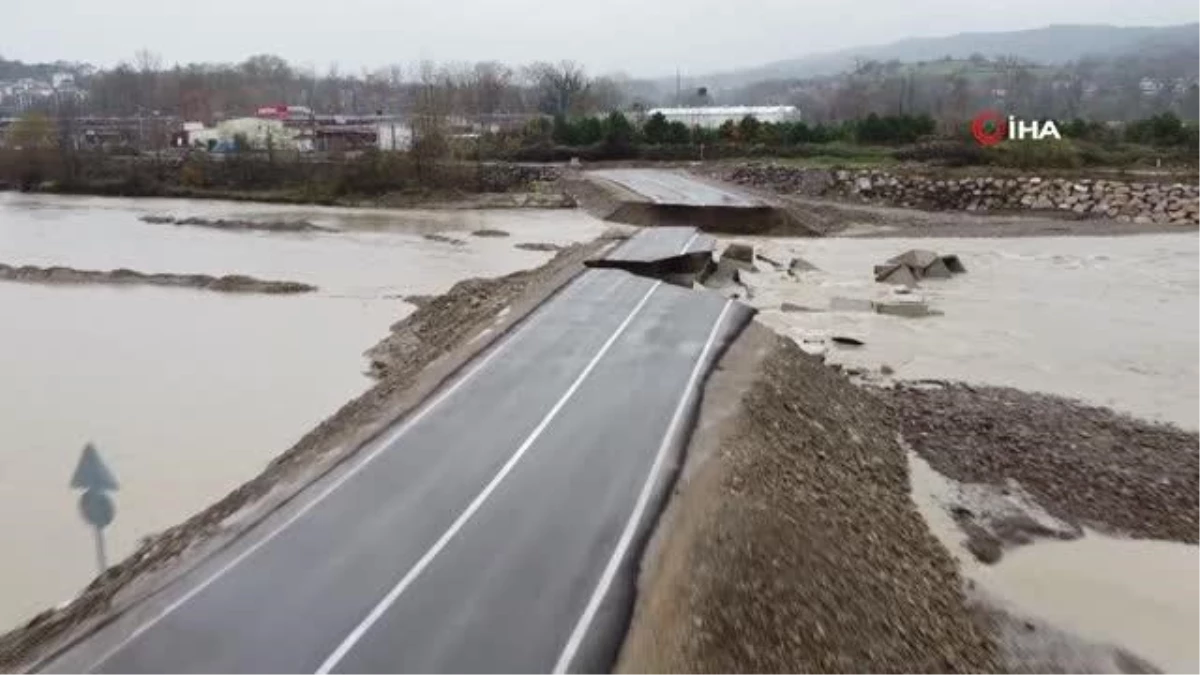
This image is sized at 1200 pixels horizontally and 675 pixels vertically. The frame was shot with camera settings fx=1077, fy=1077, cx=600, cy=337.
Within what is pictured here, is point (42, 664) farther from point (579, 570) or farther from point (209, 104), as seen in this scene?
point (209, 104)

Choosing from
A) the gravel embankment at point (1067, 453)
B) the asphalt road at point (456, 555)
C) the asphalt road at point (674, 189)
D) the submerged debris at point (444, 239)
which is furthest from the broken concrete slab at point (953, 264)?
the asphalt road at point (456, 555)

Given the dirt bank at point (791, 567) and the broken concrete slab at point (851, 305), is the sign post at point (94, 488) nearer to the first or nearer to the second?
the dirt bank at point (791, 567)

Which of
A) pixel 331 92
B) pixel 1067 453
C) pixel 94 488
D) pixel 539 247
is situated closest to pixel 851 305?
pixel 1067 453

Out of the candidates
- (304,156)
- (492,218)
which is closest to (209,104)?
(304,156)

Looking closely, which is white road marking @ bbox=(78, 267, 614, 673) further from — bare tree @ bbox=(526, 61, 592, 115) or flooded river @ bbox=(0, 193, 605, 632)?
bare tree @ bbox=(526, 61, 592, 115)

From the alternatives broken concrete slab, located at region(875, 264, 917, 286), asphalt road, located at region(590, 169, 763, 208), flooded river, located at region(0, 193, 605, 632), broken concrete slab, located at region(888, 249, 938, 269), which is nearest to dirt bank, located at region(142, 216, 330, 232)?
flooded river, located at region(0, 193, 605, 632)
